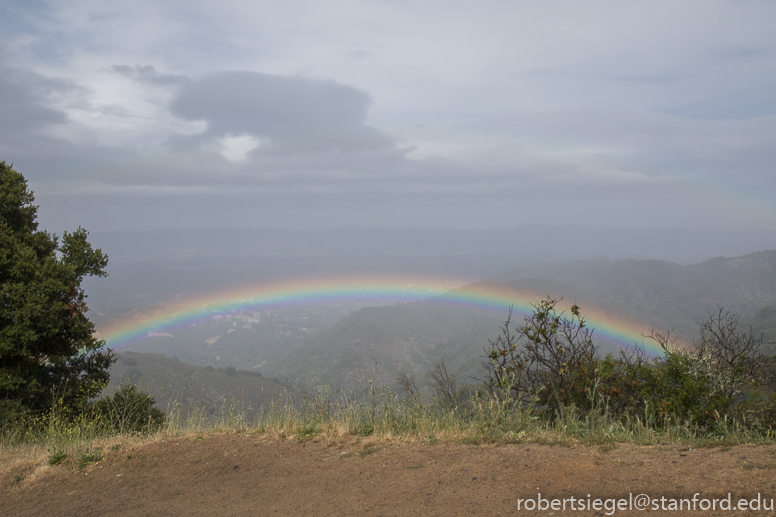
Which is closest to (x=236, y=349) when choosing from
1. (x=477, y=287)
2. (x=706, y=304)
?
(x=477, y=287)

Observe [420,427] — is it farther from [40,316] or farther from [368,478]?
[40,316]

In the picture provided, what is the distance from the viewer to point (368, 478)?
4.73 m

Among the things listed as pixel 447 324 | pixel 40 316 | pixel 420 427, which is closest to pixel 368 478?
pixel 420 427

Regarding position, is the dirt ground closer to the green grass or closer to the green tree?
the green grass

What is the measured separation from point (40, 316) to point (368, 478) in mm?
9772

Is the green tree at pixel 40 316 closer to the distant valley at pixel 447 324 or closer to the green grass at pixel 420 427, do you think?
the green grass at pixel 420 427

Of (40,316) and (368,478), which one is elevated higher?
(40,316)

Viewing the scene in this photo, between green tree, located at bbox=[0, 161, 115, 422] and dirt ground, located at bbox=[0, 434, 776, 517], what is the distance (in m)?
5.17

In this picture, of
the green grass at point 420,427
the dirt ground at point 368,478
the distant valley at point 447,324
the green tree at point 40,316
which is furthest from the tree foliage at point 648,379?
the distant valley at point 447,324

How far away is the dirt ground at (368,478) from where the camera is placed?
3.78 metres

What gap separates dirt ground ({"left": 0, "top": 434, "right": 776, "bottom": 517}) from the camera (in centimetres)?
378

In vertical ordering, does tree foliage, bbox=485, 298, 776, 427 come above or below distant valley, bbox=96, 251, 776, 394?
above

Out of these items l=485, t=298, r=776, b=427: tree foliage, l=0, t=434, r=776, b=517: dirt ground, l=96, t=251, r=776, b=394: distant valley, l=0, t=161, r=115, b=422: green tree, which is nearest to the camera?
l=0, t=434, r=776, b=517: dirt ground

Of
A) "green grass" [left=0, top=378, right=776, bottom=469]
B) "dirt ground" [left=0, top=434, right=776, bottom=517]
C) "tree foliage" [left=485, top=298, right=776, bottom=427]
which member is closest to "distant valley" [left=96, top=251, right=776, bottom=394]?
"tree foliage" [left=485, top=298, right=776, bottom=427]
